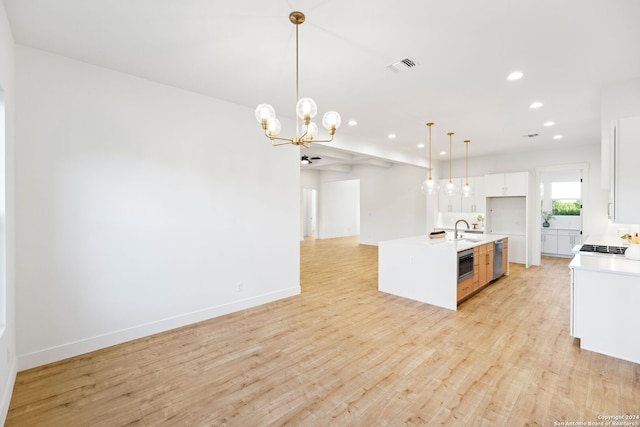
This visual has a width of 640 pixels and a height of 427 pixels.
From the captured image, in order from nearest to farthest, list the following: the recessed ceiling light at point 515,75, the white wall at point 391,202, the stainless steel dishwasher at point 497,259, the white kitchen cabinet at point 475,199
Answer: the recessed ceiling light at point 515,75 → the stainless steel dishwasher at point 497,259 → the white kitchen cabinet at point 475,199 → the white wall at point 391,202

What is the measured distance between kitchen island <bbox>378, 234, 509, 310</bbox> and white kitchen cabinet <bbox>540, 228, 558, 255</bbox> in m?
4.52

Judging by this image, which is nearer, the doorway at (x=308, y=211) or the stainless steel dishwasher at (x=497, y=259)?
the stainless steel dishwasher at (x=497, y=259)

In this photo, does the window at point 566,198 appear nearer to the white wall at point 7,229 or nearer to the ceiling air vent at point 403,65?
the ceiling air vent at point 403,65

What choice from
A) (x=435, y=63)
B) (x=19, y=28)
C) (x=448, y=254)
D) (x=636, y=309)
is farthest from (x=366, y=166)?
(x=19, y=28)

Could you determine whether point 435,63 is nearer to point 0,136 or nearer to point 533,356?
point 533,356

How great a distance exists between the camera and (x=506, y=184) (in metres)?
Answer: 7.11

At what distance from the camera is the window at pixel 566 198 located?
8008mm

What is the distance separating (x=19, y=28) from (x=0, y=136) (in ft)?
3.24

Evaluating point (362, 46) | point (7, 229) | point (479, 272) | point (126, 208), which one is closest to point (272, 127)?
point (362, 46)

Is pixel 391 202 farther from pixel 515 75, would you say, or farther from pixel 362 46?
pixel 362 46

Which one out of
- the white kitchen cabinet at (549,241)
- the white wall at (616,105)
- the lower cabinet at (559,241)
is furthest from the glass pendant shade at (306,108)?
the white kitchen cabinet at (549,241)

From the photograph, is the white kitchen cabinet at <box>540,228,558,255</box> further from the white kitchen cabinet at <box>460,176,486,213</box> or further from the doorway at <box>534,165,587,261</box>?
the white kitchen cabinet at <box>460,176,486,213</box>

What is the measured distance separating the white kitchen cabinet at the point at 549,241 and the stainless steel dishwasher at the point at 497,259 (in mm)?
3565

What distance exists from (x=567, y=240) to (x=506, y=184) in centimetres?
283
